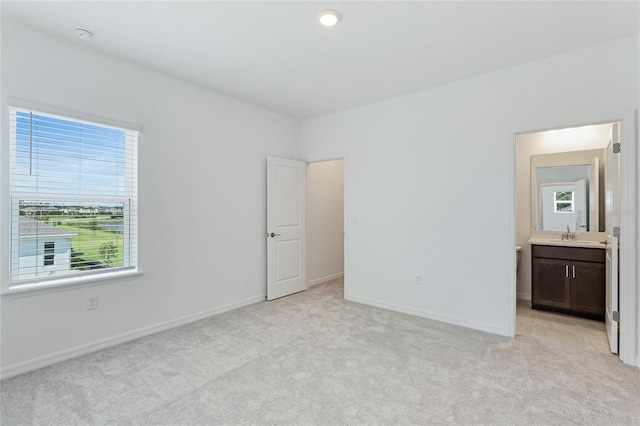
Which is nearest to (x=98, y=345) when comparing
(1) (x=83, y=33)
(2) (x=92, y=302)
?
(2) (x=92, y=302)

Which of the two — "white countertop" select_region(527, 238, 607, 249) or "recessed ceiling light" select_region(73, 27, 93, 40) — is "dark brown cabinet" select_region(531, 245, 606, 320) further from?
"recessed ceiling light" select_region(73, 27, 93, 40)

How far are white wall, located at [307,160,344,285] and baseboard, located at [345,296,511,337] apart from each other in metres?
1.16

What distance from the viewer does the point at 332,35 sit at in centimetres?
254

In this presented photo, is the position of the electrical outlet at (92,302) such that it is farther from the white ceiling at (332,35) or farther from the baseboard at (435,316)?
the baseboard at (435,316)

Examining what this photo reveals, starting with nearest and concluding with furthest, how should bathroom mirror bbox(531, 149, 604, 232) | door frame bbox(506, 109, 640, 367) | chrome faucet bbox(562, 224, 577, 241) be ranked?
1. door frame bbox(506, 109, 640, 367)
2. bathroom mirror bbox(531, 149, 604, 232)
3. chrome faucet bbox(562, 224, 577, 241)

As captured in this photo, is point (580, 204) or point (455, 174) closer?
point (455, 174)

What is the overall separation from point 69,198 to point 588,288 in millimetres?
5395

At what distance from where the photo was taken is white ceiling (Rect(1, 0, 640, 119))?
2213 millimetres

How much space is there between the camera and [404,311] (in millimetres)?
3842

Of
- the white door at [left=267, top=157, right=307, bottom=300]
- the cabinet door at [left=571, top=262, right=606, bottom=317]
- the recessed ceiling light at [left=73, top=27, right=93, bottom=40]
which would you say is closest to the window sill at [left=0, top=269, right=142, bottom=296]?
the white door at [left=267, top=157, right=307, bottom=300]

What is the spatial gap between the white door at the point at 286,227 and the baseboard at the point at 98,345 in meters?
0.79

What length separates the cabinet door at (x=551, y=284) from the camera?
12.3ft

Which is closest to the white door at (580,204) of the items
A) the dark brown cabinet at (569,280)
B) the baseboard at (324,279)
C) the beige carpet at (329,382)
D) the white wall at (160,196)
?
the dark brown cabinet at (569,280)

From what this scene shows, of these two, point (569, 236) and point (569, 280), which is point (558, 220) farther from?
point (569, 280)
